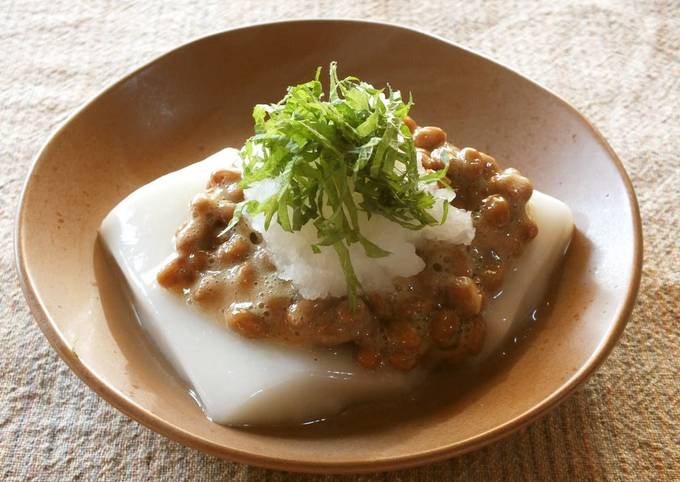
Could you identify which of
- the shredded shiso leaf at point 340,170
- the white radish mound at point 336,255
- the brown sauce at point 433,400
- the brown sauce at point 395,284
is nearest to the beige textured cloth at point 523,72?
the brown sauce at point 433,400

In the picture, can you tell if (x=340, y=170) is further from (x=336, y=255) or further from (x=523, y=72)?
(x=523, y=72)

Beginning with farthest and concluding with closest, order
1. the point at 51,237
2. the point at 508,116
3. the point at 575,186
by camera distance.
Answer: the point at 508,116 → the point at 575,186 → the point at 51,237

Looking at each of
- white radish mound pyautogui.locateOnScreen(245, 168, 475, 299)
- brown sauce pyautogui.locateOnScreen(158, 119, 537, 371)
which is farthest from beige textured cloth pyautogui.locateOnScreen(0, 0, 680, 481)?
white radish mound pyautogui.locateOnScreen(245, 168, 475, 299)

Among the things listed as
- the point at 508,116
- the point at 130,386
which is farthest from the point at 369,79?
the point at 130,386

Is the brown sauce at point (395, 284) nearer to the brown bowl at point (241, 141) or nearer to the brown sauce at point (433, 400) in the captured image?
the brown sauce at point (433, 400)

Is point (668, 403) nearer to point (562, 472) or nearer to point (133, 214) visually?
point (562, 472)
